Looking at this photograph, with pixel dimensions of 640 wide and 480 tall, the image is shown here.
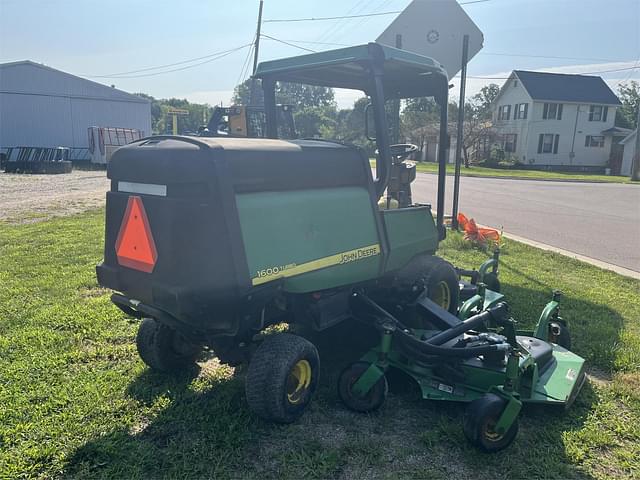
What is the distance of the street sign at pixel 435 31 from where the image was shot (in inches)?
292

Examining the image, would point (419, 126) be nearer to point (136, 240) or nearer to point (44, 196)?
point (44, 196)

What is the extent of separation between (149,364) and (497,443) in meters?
2.24

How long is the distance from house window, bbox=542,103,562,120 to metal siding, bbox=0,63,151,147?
97.1 ft

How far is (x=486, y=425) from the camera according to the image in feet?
8.82

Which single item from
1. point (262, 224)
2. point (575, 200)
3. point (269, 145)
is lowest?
point (575, 200)

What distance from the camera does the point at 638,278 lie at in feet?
20.9

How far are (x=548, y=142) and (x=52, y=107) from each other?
34790 millimetres

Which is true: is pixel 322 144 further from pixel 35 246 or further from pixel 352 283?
pixel 35 246

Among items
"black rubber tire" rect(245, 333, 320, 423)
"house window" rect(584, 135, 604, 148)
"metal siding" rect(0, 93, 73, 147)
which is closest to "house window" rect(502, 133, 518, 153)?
"house window" rect(584, 135, 604, 148)

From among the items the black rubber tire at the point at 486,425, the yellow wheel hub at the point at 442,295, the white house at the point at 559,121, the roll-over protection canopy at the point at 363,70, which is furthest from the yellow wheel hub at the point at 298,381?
the white house at the point at 559,121

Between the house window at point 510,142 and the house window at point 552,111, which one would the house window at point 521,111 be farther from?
the house window at point 510,142

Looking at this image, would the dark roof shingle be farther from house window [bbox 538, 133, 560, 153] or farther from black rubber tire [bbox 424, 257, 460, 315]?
black rubber tire [bbox 424, 257, 460, 315]

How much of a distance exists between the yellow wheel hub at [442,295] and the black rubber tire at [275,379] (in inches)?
58.4

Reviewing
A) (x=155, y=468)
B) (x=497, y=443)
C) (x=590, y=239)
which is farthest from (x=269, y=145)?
(x=590, y=239)
